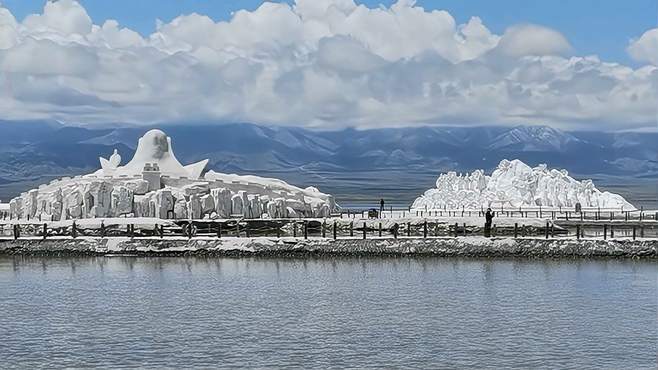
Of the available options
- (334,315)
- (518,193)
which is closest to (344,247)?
(334,315)

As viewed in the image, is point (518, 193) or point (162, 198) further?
point (518, 193)

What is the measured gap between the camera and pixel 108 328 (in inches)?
851

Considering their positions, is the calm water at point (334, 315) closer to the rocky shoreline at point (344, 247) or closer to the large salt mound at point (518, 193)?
the rocky shoreline at point (344, 247)

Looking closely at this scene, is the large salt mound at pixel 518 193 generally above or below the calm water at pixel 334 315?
above

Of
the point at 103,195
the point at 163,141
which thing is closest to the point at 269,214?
the point at 103,195

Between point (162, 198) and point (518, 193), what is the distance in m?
22.2

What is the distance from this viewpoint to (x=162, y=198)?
1912 inches

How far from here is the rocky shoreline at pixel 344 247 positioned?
3694 centimetres

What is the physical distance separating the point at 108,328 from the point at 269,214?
28067 mm

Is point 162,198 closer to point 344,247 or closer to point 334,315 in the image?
point 344,247

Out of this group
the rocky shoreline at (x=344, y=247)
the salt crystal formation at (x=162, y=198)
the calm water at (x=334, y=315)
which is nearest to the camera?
the calm water at (x=334, y=315)

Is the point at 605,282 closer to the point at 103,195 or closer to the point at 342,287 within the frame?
the point at 342,287

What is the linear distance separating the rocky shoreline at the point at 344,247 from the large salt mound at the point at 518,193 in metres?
19.8

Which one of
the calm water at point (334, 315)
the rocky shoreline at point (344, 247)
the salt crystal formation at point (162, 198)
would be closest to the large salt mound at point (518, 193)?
the salt crystal formation at point (162, 198)
